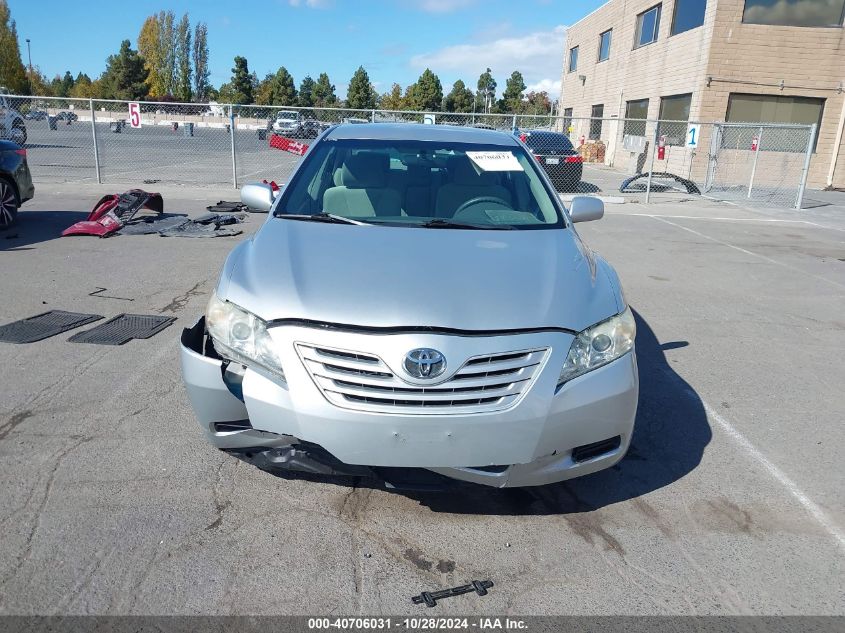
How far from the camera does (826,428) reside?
4180 millimetres

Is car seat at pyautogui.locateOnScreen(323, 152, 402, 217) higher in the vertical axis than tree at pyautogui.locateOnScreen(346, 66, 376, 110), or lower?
lower

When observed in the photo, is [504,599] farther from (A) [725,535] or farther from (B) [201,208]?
(B) [201,208]

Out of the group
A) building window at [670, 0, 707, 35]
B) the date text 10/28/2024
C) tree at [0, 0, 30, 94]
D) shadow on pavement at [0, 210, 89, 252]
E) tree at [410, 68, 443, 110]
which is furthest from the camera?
tree at [410, 68, 443, 110]

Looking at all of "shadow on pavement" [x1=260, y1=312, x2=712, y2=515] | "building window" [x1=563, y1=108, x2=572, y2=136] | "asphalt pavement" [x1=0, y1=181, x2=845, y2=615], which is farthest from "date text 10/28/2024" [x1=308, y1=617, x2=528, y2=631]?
"building window" [x1=563, y1=108, x2=572, y2=136]

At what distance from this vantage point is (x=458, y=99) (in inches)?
3297

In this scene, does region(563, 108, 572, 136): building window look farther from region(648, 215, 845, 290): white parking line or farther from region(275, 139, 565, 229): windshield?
region(275, 139, 565, 229): windshield

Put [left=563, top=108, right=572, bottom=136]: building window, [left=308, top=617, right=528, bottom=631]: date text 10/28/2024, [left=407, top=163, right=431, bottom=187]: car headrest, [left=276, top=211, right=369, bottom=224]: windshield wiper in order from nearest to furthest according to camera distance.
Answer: [left=308, top=617, right=528, bottom=631]: date text 10/28/2024, [left=276, top=211, right=369, bottom=224]: windshield wiper, [left=407, top=163, right=431, bottom=187]: car headrest, [left=563, top=108, right=572, bottom=136]: building window

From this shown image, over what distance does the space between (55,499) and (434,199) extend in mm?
2611

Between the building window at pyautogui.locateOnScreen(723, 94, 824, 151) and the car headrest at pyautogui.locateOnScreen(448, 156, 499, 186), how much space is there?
67.7 ft

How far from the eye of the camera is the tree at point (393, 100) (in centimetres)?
8544

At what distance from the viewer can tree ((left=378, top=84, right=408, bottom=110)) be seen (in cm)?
8544

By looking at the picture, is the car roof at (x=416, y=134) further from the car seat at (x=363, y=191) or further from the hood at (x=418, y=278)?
the hood at (x=418, y=278)

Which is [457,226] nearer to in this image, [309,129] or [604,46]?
[309,129]

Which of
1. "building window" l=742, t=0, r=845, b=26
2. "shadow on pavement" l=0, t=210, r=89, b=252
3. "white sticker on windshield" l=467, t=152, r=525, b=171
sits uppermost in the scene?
"building window" l=742, t=0, r=845, b=26
